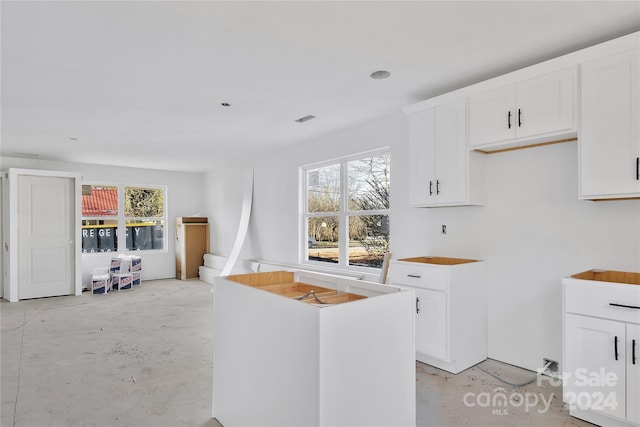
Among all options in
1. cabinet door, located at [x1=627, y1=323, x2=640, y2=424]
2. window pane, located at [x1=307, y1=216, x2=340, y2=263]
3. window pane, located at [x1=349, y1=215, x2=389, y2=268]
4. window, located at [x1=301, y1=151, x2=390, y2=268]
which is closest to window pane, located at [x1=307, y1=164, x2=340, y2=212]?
window, located at [x1=301, y1=151, x2=390, y2=268]

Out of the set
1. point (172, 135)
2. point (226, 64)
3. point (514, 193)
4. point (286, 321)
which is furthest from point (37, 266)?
point (514, 193)

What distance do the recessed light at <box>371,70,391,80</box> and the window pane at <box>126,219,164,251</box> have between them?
664cm

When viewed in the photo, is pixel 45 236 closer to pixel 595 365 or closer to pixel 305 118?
pixel 305 118

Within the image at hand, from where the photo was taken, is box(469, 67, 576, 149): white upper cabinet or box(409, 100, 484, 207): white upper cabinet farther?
box(409, 100, 484, 207): white upper cabinet

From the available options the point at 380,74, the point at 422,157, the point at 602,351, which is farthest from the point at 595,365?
the point at 380,74

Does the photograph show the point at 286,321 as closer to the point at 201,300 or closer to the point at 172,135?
the point at 172,135

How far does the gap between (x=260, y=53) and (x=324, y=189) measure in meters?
2.86

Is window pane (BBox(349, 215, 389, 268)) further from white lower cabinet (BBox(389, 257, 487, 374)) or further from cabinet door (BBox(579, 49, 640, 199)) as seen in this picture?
cabinet door (BBox(579, 49, 640, 199))

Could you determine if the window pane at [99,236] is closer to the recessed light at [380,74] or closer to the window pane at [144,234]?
the window pane at [144,234]

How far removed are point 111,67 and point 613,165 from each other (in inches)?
144

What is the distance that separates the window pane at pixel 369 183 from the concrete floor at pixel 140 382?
2011mm

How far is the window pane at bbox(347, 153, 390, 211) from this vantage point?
14.7 ft

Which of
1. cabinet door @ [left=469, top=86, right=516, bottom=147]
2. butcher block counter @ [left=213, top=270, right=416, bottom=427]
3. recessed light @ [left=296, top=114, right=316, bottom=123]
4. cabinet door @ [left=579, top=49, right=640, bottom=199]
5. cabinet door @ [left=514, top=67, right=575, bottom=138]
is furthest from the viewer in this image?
recessed light @ [left=296, top=114, right=316, bottom=123]

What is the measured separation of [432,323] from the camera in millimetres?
3141
